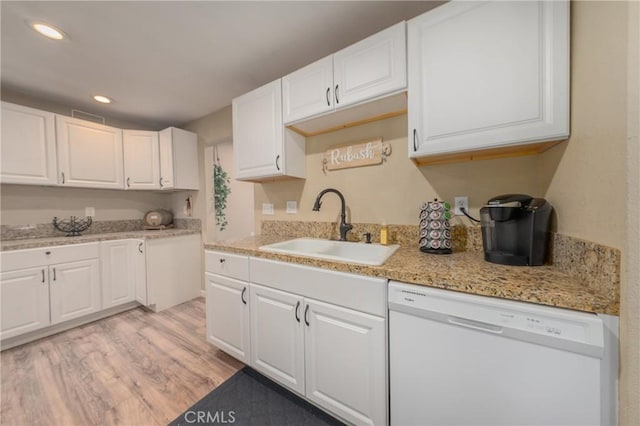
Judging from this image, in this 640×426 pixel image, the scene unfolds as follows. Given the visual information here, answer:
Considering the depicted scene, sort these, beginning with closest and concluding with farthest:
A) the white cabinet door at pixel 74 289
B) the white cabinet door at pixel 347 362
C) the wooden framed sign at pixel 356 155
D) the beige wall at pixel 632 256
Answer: the beige wall at pixel 632 256, the white cabinet door at pixel 347 362, the wooden framed sign at pixel 356 155, the white cabinet door at pixel 74 289

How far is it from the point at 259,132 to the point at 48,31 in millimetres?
1449

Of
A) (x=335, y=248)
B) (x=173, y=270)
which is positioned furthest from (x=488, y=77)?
(x=173, y=270)

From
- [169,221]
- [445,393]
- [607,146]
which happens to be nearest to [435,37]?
[607,146]

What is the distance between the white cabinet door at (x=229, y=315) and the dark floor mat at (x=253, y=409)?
18 cm

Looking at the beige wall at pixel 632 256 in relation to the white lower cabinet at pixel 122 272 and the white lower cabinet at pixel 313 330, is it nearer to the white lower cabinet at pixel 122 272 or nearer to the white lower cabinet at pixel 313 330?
the white lower cabinet at pixel 313 330

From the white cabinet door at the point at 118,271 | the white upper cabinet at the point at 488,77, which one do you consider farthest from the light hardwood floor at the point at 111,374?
the white upper cabinet at the point at 488,77

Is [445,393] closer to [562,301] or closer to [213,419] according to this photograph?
[562,301]

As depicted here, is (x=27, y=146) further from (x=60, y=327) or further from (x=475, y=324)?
(x=475, y=324)

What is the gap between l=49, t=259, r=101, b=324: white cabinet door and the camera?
2107mm

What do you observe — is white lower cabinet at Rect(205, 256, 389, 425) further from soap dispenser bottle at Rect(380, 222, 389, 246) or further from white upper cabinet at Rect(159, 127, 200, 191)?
white upper cabinet at Rect(159, 127, 200, 191)

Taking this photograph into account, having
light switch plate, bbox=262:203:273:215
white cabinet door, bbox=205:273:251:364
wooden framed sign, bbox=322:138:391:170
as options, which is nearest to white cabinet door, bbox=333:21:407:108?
wooden framed sign, bbox=322:138:391:170

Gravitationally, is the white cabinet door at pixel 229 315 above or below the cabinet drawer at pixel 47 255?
below

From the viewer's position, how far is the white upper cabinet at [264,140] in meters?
1.71

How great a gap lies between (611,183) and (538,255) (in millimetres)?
393
